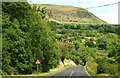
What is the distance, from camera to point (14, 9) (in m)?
63.4

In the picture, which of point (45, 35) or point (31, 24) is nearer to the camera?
point (31, 24)

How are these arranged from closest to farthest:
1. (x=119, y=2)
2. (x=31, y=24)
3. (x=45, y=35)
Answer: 1. (x=119, y=2)
2. (x=31, y=24)
3. (x=45, y=35)

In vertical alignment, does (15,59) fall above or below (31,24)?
below

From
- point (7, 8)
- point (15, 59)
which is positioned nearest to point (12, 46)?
point (15, 59)

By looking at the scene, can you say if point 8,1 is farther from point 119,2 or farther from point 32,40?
point 119,2

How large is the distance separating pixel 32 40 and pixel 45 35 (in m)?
5.91

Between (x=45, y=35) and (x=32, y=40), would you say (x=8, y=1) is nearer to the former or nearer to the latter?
(x=32, y=40)

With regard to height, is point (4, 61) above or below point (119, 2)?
below

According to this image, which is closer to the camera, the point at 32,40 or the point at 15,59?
the point at 15,59

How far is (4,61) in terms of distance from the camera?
189 feet

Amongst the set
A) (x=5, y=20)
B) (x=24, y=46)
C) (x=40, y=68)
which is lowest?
(x=40, y=68)

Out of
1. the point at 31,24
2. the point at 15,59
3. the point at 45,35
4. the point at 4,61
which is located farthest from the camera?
the point at 45,35

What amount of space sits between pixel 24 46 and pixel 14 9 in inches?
239

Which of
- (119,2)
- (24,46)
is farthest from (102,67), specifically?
(119,2)
